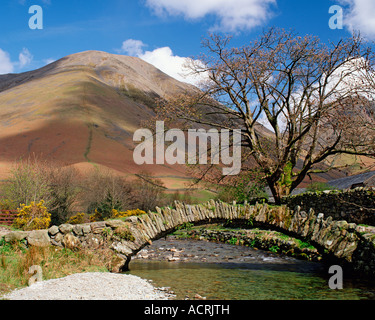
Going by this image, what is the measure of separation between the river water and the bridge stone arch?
3.15 feet

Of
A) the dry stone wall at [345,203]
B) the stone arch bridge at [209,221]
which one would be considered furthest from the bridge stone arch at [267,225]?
the dry stone wall at [345,203]

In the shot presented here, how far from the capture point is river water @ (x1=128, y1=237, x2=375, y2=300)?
8430mm

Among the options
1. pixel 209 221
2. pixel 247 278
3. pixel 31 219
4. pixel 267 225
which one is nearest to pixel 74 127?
pixel 31 219

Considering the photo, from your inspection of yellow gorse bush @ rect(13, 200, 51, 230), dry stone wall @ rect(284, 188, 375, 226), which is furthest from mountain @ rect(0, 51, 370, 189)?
dry stone wall @ rect(284, 188, 375, 226)

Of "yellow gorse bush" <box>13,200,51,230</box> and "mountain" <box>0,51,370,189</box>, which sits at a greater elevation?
"mountain" <box>0,51,370,189</box>

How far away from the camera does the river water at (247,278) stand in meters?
8.43

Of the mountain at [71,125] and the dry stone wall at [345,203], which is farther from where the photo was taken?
the mountain at [71,125]

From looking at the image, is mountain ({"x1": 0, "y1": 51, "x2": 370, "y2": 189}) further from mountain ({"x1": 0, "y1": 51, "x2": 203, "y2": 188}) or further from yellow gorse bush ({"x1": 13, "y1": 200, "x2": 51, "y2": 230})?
yellow gorse bush ({"x1": 13, "y1": 200, "x2": 51, "y2": 230})

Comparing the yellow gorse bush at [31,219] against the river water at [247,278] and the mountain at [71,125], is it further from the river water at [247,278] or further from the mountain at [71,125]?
the mountain at [71,125]

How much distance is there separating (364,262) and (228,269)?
4.80 metres

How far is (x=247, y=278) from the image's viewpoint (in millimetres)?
10805

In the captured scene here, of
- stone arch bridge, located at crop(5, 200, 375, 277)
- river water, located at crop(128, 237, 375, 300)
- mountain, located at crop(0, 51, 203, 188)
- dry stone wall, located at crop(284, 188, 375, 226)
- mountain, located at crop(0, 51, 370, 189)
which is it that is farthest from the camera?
mountain, located at crop(0, 51, 203, 188)
